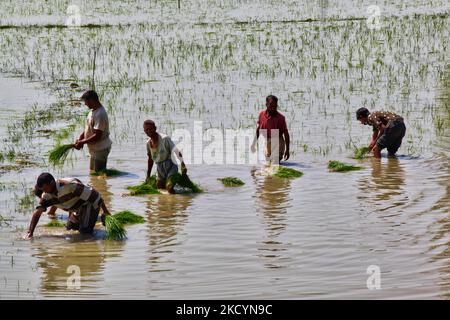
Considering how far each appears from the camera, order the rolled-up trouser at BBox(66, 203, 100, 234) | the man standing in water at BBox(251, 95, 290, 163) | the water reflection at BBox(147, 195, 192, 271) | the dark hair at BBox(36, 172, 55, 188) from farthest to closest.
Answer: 1. the man standing in water at BBox(251, 95, 290, 163)
2. the rolled-up trouser at BBox(66, 203, 100, 234)
3. the dark hair at BBox(36, 172, 55, 188)
4. the water reflection at BBox(147, 195, 192, 271)

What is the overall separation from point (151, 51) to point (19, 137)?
6.50m

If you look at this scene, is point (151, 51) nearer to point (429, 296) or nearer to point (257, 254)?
point (257, 254)

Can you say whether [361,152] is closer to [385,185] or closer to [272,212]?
[385,185]

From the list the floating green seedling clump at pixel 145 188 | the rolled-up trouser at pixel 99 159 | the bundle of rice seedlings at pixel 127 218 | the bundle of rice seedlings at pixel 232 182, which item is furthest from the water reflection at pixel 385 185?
the rolled-up trouser at pixel 99 159

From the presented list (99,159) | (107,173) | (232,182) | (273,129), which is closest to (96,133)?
(99,159)

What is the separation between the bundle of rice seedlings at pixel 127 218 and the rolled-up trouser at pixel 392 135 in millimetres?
3518

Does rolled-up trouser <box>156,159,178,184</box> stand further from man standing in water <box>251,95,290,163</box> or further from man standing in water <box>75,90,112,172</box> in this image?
man standing in water <box>251,95,290,163</box>

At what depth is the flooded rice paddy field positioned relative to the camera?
6449 mm

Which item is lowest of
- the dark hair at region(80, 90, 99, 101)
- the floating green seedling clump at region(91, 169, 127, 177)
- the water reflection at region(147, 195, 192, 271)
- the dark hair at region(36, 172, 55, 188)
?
the water reflection at region(147, 195, 192, 271)

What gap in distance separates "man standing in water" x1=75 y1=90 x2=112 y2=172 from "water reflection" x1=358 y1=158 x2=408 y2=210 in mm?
2646

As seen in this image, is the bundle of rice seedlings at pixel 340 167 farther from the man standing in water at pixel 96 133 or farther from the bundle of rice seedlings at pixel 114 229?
the bundle of rice seedlings at pixel 114 229

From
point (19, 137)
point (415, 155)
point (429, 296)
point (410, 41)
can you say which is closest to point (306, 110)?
point (415, 155)

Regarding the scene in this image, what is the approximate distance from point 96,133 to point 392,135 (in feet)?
10.6

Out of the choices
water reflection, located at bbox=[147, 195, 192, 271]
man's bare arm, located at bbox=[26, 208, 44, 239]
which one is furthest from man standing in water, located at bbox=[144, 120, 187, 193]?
man's bare arm, located at bbox=[26, 208, 44, 239]
